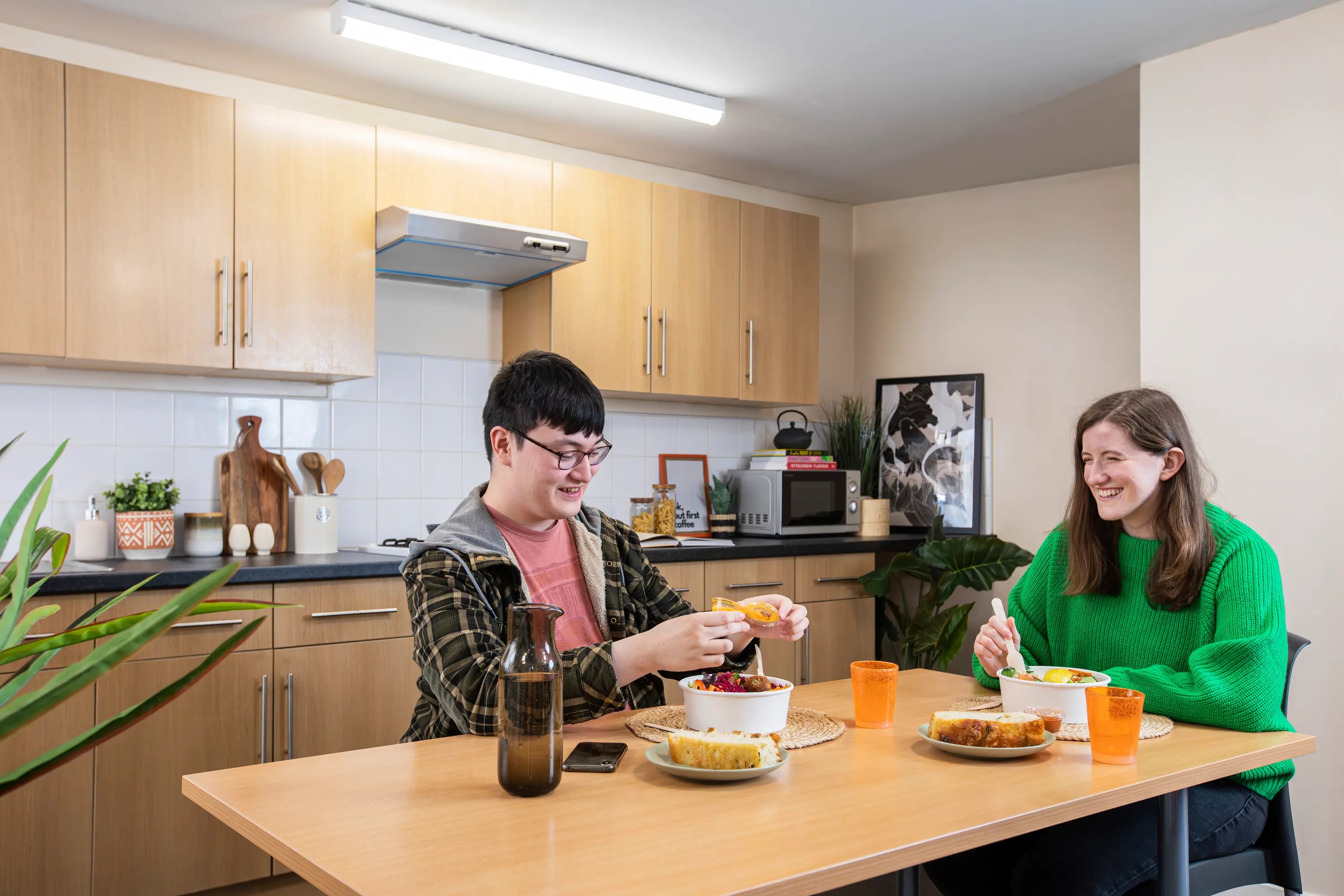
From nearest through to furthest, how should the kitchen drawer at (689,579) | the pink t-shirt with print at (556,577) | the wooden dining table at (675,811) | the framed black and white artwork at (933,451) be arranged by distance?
the wooden dining table at (675,811), the pink t-shirt with print at (556,577), the kitchen drawer at (689,579), the framed black and white artwork at (933,451)

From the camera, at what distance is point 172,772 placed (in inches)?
105

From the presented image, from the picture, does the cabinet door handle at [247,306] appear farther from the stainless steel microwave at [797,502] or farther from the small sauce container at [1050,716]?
the small sauce container at [1050,716]

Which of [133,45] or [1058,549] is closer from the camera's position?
[1058,549]

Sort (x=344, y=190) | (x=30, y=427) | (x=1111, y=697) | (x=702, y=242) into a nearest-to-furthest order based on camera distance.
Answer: (x=1111, y=697) → (x=30, y=427) → (x=344, y=190) → (x=702, y=242)

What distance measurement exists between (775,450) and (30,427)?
9.00 feet

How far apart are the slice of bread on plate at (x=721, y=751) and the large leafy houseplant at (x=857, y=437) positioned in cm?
351

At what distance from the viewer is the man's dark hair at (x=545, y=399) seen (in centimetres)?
169

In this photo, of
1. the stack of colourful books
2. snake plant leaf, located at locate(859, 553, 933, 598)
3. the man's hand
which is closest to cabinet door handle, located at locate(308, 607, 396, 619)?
the man's hand

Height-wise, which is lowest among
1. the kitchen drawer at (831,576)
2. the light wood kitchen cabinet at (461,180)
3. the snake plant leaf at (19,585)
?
the kitchen drawer at (831,576)

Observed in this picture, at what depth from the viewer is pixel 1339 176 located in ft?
9.23

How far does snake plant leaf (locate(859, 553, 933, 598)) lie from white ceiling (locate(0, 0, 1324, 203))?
1.62 m

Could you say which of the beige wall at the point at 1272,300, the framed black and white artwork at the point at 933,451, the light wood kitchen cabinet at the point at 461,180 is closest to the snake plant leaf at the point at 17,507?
the light wood kitchen cabinet at the point at 461,180

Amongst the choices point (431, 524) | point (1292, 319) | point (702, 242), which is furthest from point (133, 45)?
point (1292, 319)

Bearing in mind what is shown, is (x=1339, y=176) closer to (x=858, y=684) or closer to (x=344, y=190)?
(x=858, y=684)
